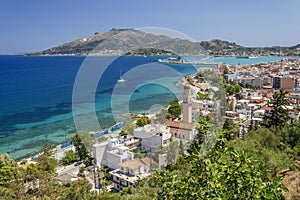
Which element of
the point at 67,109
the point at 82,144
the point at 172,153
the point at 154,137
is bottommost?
the point at 67,109

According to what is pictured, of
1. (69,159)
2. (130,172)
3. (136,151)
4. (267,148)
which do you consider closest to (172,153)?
(130,172)

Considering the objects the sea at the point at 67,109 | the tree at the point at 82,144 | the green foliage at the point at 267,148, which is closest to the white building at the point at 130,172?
the tree at the point at 82,144

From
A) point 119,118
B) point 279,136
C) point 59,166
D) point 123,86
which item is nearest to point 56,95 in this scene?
point 123,86

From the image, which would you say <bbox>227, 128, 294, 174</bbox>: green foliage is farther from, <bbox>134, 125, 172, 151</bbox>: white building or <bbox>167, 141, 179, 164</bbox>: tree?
<bbox>134, 125, 172, 151</bbox>: white building

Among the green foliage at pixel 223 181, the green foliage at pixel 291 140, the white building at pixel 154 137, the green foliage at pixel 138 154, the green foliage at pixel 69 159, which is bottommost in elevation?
the green foliage at pixel 69 159

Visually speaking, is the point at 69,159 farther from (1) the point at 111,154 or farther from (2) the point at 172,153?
(2) the point at 172,153

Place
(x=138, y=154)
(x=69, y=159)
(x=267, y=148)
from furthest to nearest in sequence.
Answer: (x=69, y=159) → (x=138, y=154) → (x=267, y=148)

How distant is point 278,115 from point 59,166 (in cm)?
810

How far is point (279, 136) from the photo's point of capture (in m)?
6.54

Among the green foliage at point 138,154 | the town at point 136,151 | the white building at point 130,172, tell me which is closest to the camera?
the town at point 136,151

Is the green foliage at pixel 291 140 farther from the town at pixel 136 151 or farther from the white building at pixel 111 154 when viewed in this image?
the white building at pixel 111 154

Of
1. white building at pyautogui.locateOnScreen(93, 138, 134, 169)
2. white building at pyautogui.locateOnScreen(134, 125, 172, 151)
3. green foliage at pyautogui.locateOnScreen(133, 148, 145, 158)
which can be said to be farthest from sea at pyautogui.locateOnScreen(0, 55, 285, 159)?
green foliage at pyautogui.locateOnScreen(133, 148, 145, 158)

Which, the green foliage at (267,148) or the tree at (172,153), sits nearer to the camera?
the green foliage at (267,148)

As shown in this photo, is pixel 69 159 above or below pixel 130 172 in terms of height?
below
